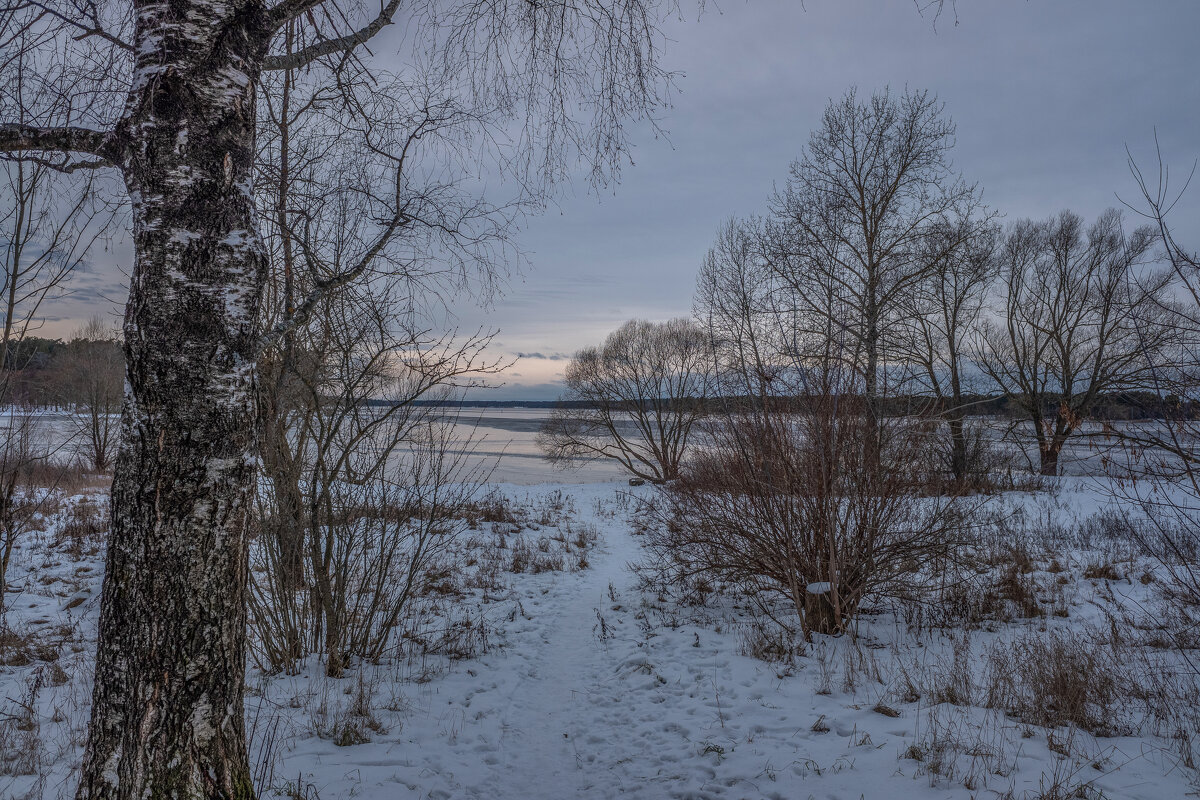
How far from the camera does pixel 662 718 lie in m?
4.25

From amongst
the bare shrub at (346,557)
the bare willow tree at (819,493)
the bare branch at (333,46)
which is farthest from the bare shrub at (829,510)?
the bare branch at (333,46)

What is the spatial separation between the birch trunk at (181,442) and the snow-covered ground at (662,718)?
94cm

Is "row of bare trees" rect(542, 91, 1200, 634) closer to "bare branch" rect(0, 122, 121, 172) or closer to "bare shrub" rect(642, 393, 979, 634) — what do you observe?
"bare shrub" rect(642, 393, 979, 634)

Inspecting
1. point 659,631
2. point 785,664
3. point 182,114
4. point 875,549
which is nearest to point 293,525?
point 182,114

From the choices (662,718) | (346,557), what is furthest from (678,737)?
(346,557)

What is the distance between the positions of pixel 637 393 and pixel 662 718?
68.4 ft

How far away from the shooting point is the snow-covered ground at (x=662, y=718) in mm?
3188

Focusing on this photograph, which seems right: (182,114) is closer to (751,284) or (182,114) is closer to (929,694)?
(929,694)

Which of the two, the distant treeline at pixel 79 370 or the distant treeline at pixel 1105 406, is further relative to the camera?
the distant treeline at pixel 79 370

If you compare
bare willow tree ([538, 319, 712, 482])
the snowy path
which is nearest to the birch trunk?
the snowy path

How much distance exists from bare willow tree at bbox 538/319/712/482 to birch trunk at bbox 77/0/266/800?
70.7ft

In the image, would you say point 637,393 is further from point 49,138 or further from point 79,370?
point 49,138

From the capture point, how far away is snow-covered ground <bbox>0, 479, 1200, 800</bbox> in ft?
10.5

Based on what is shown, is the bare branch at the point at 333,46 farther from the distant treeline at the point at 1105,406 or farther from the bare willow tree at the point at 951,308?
the bare willow tree at the point at 951,308
